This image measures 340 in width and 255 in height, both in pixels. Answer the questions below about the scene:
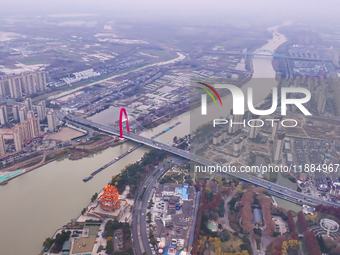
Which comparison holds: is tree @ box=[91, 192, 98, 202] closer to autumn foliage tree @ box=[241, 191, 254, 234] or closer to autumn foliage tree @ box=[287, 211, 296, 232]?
autumn foliage tree @ box=[241, 191, 254, 234]

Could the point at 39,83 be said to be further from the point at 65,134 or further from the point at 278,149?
the point at 278,149

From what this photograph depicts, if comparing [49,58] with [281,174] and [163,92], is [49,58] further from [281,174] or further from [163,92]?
[281,174]

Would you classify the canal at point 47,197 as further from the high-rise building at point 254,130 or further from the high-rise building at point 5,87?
the high-rise building at point 5,87

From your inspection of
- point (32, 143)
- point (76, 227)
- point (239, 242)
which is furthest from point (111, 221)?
point (32, 143)

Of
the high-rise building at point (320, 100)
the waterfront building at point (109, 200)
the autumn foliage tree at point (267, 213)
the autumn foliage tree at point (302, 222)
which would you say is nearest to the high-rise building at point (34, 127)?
the waterfront building at point (109, 200)

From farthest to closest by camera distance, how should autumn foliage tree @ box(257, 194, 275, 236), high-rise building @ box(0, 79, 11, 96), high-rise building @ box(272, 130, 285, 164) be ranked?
1. high-rise building @ box(0, 79, 11, 96)
2. high-rise building @ box(272, 130, 285, 164)
3. autumn foliage tree @ box(257, 194, 275, 236)

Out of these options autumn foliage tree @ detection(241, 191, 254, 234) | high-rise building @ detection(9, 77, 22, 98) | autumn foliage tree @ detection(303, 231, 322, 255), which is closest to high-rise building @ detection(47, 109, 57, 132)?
high-rise building @ detection(9, 77, 22, 98)
